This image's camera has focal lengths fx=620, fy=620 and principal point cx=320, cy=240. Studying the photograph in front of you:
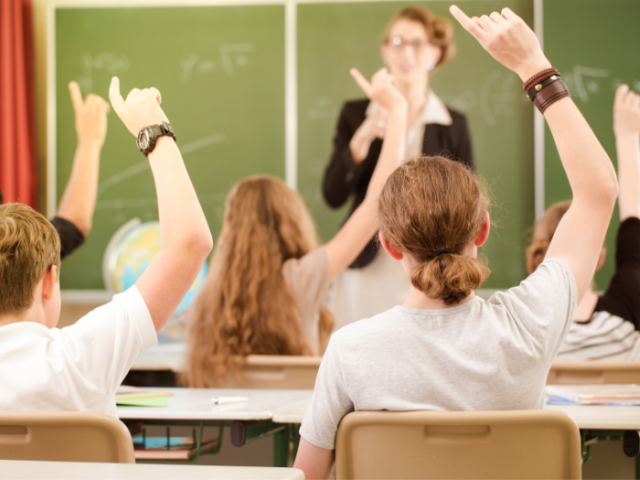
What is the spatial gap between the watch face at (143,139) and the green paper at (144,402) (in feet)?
2.54

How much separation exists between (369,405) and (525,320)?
29 cm

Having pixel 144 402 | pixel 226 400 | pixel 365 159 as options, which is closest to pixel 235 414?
pixel 226 400

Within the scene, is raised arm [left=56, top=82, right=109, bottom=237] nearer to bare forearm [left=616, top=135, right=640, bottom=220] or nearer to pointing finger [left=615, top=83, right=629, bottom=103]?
bare forearm [left=616, top=135, right=640, bottom=220]

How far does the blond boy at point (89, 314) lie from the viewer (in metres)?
1.04

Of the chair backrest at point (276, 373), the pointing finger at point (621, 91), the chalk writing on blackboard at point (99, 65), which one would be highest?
the chalk writing on blackboard at point (99, 65)

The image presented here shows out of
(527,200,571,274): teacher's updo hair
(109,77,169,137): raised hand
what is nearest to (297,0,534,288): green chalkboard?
(527,200,571,274): teacher's updo hair

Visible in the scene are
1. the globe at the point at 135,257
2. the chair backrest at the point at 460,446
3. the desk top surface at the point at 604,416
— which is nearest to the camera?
the chair backrest at the point at 460,446

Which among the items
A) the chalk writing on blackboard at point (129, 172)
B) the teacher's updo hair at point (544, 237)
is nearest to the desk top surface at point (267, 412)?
the teacher's updo hair at point (544, 237)

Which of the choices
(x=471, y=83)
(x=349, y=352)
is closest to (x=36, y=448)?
(x=349, y=352)

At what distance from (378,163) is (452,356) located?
1400 mm

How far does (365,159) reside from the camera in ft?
11.9

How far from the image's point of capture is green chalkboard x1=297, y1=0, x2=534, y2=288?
144 inches

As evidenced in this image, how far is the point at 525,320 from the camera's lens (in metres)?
1.00

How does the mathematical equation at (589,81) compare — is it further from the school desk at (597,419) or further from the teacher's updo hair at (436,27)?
the school desk at (597,419)
